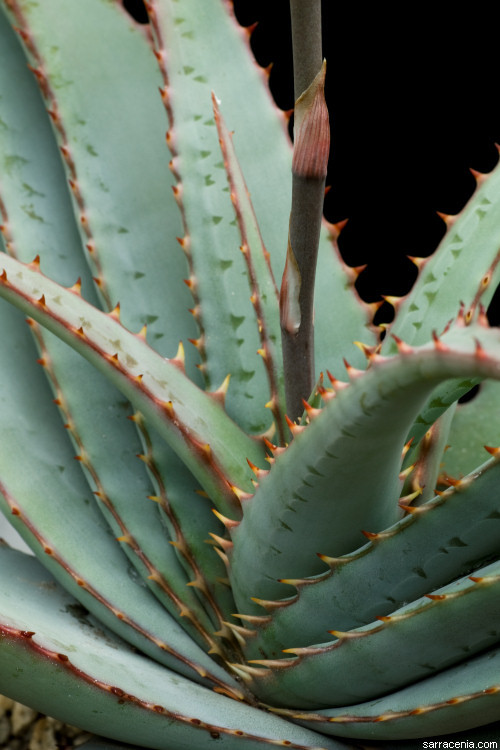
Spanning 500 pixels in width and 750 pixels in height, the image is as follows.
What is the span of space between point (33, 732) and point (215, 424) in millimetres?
343

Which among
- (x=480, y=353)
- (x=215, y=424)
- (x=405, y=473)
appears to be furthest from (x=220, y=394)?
(x=480, y=353)

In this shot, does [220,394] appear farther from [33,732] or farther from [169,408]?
[33,732]

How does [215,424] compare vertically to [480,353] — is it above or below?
below

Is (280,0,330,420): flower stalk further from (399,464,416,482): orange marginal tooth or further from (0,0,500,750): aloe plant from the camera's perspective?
(399,464,416,482): orange marginal tooth

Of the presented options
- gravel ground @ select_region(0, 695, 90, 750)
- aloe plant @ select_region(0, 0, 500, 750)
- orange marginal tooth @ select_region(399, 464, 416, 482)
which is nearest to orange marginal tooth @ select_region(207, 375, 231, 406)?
aloe plant @ select_region(0, 0, 500, 750)

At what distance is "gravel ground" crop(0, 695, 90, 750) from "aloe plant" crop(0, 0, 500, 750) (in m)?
0.11

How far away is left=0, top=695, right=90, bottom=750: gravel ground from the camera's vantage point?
775mm

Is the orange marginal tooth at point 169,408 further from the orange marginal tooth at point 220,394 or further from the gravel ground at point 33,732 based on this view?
the gravel ground at point 33,732

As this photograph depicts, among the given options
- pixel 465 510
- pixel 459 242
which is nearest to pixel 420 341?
pixel 459 242

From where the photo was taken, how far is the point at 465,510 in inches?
21.5

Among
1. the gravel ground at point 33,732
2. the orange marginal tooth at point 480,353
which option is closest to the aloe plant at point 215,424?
the orange marginal tooth at point 480,353

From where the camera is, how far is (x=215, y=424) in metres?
0.70

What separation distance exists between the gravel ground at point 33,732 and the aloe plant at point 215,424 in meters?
0.11

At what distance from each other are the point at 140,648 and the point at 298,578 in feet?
0.54
